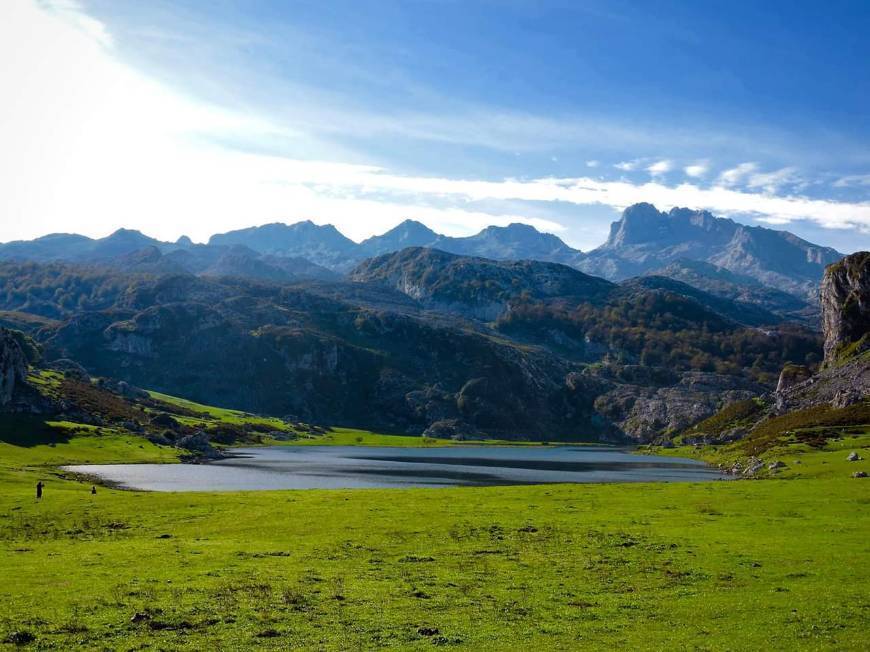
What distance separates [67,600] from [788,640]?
33.3m

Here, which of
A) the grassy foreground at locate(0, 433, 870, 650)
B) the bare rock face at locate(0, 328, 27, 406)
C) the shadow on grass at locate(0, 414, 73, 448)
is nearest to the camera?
the grassy foreground at locate(0, 433, 870, 650)

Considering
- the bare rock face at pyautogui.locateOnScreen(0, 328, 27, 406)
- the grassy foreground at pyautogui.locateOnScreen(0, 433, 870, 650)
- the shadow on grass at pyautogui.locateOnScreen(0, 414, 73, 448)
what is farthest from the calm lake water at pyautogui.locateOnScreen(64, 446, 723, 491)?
the bare rock face at pyautogui.locateOnScreen(0, 328, 27, 406)

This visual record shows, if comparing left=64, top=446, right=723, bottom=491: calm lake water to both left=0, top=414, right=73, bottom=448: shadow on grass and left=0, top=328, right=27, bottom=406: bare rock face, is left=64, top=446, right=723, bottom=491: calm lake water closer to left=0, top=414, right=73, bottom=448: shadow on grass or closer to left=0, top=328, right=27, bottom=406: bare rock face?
left=0, top=414, right=73, bottom=448: shadow on grass

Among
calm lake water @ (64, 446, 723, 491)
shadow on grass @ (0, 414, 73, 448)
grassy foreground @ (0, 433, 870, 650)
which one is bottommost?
calm lake water @ (64, 446, 723, 491)

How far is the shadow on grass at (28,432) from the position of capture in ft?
490

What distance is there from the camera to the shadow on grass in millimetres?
149250

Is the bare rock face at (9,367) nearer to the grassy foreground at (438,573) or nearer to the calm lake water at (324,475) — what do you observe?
the calm lake water at (324,475)

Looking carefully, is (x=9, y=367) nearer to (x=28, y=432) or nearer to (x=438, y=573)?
(x=28, y=432)

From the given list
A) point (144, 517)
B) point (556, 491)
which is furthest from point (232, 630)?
point (556, 491)

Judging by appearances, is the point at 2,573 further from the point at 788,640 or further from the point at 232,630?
the point at 788,640

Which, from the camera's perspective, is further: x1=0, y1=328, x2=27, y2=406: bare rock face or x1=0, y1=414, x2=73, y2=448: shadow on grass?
x1=0, y1=328, x2=27, y2=406: bare rock face

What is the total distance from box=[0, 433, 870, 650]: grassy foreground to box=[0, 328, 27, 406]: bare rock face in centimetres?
11638

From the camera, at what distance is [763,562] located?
43156 millimetres

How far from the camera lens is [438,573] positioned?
41844mm
